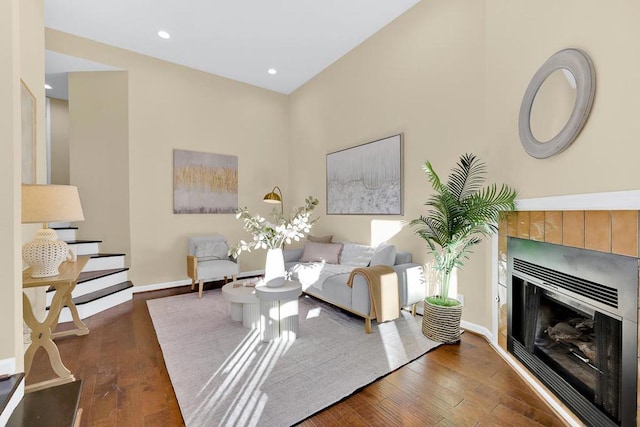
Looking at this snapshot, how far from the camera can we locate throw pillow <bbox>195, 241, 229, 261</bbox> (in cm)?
433

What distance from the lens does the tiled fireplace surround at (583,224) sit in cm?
129

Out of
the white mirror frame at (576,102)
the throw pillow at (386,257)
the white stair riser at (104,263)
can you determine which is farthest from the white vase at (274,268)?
the white stair riser at (104,263)

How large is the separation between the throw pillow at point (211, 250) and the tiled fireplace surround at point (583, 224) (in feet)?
12.5

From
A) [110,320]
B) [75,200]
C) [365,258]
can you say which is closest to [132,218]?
[110,320]

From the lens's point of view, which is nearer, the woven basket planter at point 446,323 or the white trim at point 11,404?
the white trim at point 11,404

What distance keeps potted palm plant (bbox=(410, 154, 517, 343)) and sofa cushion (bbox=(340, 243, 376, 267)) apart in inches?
41.0

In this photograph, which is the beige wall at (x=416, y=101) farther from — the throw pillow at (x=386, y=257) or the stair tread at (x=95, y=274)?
the stair tread at (x=95, y=274)

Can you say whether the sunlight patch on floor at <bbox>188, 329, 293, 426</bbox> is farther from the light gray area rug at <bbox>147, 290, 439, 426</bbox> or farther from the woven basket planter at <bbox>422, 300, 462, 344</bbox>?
the woven basket planter at <bbox>422, 300, 462, 344</bbox>

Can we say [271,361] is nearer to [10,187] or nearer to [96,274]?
[10,187]

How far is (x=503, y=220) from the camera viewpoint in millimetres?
2373

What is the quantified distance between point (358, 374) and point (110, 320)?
2845 millimetres

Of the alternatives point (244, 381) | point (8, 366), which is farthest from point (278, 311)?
point (8, 366)

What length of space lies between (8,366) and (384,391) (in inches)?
78.3

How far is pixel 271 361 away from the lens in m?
2.20
